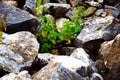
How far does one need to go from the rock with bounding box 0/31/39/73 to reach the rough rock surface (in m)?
1.69

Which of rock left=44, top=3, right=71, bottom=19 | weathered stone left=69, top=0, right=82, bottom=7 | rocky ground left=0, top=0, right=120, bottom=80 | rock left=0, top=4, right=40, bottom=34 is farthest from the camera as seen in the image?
weathered stone left=69, top=0, right=82, bottom=7

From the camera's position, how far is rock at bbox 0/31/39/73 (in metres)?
5.79

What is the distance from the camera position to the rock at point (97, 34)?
8.01 metres

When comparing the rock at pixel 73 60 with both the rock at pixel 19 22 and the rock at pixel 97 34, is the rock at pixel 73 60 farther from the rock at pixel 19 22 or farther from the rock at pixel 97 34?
the rock at pixel 97 34

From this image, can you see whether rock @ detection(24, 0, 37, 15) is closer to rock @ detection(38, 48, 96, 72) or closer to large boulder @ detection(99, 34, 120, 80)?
rock @ detection(38, 48, 96, 72)

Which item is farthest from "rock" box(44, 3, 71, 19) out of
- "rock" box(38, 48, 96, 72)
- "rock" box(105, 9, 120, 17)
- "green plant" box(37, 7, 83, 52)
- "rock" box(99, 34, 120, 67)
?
"rock" box(38, 48, 96, 72)

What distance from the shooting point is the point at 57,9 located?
1071 centimetres

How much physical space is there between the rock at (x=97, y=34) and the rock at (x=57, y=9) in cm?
234

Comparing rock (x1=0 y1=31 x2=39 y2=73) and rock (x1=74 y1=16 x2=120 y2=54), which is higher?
rock (x1=0 y1=31 x2=39 y2=73)

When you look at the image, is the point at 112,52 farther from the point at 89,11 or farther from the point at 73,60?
the point at 89,11

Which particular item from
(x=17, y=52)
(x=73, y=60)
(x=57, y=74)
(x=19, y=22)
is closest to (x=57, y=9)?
Result: (x=19, y=22)

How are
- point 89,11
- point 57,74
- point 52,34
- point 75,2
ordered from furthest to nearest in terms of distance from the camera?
point 75,2
point 89,11
point 52,34
point 57,74

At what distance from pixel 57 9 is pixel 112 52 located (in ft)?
13.7

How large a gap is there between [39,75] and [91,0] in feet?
24.7
